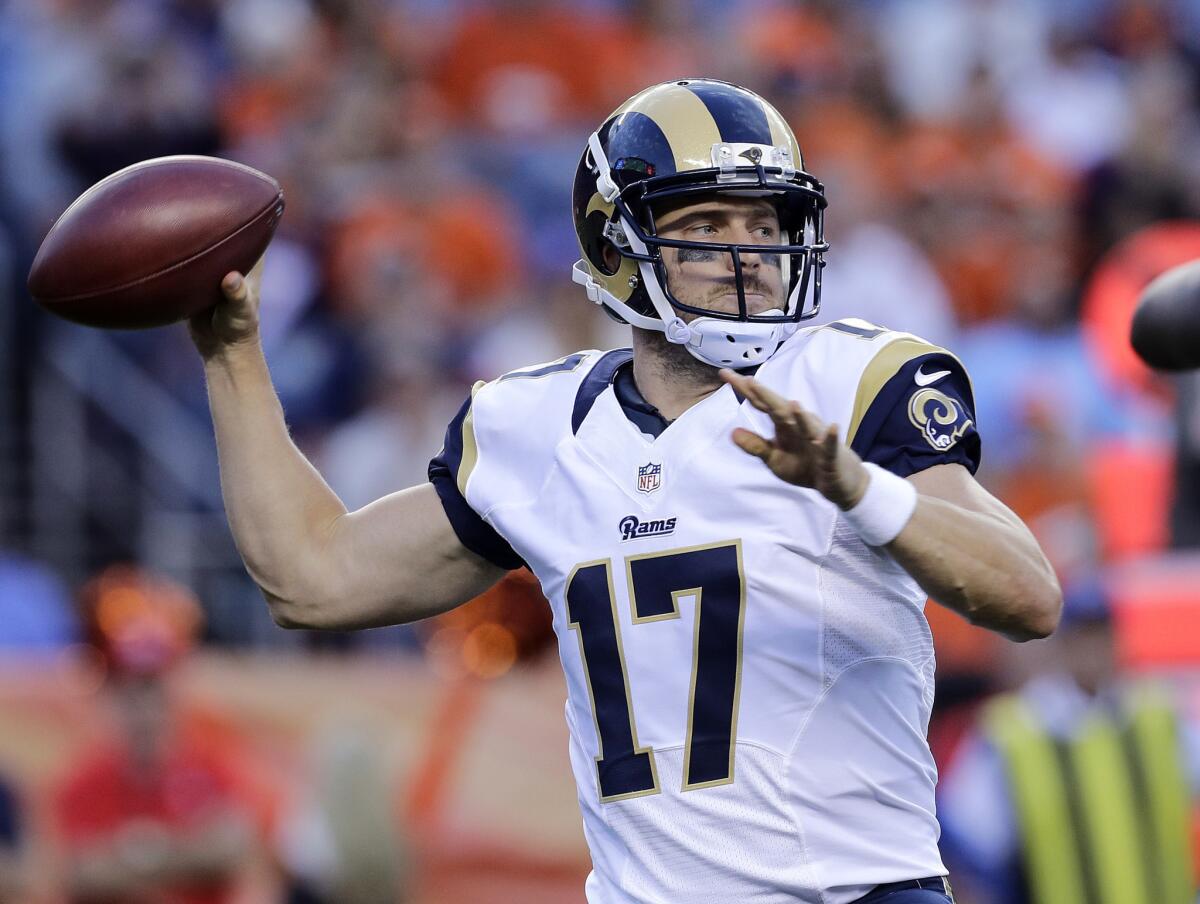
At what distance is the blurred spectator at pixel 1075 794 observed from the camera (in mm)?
4969

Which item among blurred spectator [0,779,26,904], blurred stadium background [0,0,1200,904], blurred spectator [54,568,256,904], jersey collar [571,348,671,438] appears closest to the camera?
jersey collar [571,348,671,438]

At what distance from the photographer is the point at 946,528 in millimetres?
2541

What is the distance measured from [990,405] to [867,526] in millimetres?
4985

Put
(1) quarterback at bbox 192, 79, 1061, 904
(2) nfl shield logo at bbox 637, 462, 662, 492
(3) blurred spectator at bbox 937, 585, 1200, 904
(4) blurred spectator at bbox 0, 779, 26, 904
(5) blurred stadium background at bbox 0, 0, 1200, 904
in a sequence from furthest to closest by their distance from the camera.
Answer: (5) blurred stadium background at bbox 0, 0, 1200, 904
(4) blurred spectator at bbox 0, 779, 26, 904
(3) blurred spectator at bbox 937, 585, 1200, 904
(2) nfl shield logo at bbox 637, 462, 662, 492
(1) quarterback at bbox 192, 79, 1061, 904

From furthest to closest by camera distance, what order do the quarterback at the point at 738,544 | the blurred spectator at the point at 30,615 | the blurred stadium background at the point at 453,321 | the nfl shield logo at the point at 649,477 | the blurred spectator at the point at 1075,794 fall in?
the blurred spectator at the point at 30,615 → the blurred stadium background at the point at 453,321 → the blurred spectator at the point at 1075,794 → the nfl shield logo at the point at 649,477 → the quarterback at the point at 738,544

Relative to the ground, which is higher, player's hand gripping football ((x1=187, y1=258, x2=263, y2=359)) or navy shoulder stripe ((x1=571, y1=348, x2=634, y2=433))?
player's hand gripping football ((x1=187, y1=258, x2=263, y2=359))

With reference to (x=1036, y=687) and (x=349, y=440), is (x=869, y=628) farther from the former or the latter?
(x=349, y=440)

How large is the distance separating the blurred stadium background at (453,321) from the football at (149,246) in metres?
2.68

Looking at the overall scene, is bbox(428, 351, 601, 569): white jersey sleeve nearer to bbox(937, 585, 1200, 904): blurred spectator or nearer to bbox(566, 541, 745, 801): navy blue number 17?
bbox(566, 541, 745, 801): navy blue number 17

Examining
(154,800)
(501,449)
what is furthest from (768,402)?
(154,800)

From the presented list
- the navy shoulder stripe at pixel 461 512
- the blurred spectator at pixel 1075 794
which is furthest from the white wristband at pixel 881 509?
the blurred spectator at pixel 1075 794

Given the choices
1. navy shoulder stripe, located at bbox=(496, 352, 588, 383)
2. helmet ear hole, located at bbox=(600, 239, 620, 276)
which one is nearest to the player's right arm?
navy shoulder stripe, located at bbox=(496, 352, 588, 383)

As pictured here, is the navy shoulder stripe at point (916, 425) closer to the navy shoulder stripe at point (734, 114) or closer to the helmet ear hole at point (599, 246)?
the navy shoulder stripe at point (734, 114)

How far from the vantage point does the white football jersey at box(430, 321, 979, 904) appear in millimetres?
2701
